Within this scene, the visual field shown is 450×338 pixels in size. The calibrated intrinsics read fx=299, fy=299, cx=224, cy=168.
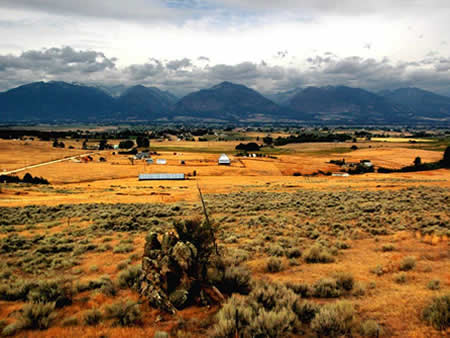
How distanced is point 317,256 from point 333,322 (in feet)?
16.9

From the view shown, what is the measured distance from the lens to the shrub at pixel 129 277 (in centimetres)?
930

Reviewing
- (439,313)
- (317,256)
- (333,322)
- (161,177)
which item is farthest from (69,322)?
(161,177)

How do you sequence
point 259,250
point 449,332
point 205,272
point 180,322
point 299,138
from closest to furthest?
1. point 449,332
2. point 180,322
3. point 205,272
4. point 259,250
5. point 299,138

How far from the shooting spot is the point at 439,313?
629cm

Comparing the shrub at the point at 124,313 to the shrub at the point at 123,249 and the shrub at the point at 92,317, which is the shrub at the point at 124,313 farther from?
the shrub at the point at 123,249

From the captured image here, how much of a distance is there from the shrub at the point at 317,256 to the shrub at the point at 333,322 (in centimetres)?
464

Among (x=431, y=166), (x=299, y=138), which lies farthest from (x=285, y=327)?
(x=299, y=138)

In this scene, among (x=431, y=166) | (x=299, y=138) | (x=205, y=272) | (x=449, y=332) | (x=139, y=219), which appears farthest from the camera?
(x=299, y=138)

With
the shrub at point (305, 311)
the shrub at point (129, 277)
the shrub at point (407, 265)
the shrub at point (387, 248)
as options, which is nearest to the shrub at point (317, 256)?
the shrub at point (407, 265)

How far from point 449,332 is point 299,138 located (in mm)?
159479

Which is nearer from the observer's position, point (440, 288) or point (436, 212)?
point (440, 288)

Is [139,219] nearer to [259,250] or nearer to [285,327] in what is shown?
[259,250]

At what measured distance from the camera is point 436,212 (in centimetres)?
1841

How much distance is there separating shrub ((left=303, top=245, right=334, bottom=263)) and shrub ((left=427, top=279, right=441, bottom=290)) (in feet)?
11.1
